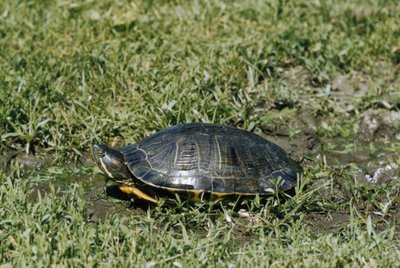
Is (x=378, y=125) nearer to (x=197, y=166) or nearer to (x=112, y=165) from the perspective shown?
(x=197, y=166)

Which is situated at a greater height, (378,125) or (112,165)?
(112,165)

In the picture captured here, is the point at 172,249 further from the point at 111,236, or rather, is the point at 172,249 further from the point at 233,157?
the point at 233,157

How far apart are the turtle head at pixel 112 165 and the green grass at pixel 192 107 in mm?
216

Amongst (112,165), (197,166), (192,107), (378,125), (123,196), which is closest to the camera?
(197,166)

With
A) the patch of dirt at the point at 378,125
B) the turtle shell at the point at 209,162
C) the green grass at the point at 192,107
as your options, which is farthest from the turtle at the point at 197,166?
the patch of dirt at the point at 378,125

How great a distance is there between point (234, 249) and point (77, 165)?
6.50ft

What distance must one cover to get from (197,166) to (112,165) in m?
0.66

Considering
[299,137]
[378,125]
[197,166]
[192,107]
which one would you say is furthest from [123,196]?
[378,125]

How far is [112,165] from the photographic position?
577 centimetres

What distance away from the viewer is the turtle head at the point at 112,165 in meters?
5.77

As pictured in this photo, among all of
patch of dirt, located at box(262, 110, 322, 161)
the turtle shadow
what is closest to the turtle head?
the turtle shadow

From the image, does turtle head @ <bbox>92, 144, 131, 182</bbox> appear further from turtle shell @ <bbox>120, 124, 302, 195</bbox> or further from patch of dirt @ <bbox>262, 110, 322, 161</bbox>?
patch of dirt @ <bbox>262, 110, 322, 161</bbox>

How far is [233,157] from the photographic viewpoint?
226 inches

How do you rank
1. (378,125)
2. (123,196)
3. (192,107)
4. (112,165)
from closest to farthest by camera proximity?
(112,165) → (123,196) → (192,107) → (378,125)
